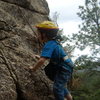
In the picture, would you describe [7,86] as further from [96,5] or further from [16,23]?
[96,5]

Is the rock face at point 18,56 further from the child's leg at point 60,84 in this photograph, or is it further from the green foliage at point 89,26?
the green foliage at point 89,26

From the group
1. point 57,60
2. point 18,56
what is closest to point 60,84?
point 57,60

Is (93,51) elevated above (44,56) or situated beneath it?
situated beneath

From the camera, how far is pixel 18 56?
5137 millimetres

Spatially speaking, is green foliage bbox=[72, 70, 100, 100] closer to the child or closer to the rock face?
the rock face

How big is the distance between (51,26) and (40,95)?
1.34 m

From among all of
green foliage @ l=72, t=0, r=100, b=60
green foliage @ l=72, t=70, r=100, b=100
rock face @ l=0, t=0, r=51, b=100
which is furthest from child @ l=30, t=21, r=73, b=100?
green foliage @ l=72, t=0, r=100, b=60

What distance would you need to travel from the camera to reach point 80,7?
2725 cm

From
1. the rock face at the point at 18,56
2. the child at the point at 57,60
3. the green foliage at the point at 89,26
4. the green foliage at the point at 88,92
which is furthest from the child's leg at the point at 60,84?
the green foliage at the point at 89,26

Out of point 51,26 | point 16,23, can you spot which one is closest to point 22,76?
point 51,26

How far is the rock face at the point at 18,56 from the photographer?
4688mm

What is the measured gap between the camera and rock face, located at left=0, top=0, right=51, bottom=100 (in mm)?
4688

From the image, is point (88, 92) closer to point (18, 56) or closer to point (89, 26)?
point (18, 56)

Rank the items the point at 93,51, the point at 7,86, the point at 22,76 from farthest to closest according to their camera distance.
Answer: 1. the point at 93,51
2. the point at 22,76
3. the point at 7,86
